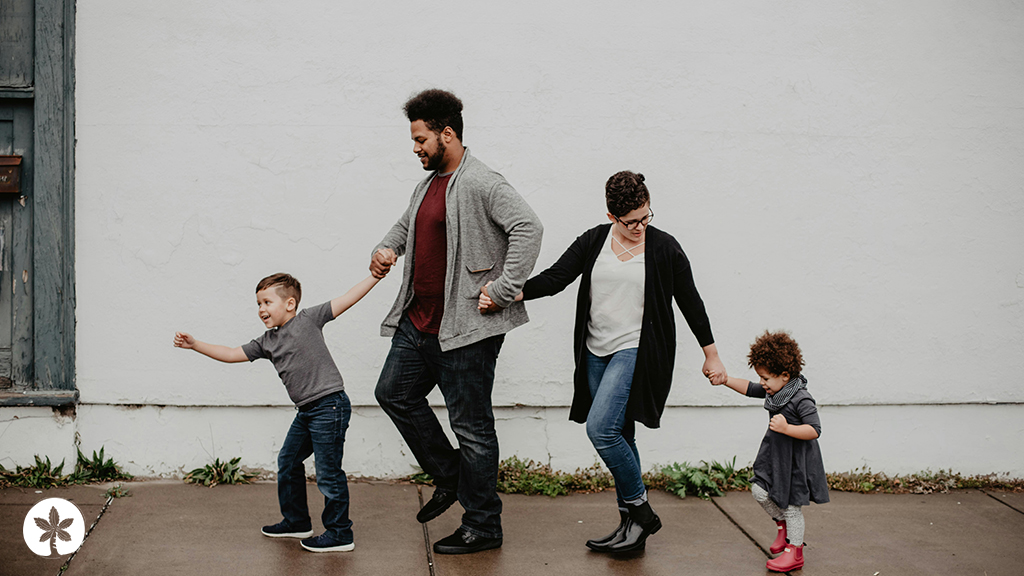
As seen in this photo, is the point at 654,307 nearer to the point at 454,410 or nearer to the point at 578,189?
the point at 454,410

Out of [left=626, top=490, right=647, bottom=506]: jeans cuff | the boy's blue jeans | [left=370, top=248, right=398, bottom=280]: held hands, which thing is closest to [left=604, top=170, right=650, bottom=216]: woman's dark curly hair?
[left=370, top=248, right=398, bottom=280]: held hands

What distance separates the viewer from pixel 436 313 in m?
3.68

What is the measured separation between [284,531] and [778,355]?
7.77ft

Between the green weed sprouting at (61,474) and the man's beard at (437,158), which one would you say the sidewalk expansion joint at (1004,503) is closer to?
the man's beard at (437,158)

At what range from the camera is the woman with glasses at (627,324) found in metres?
3.60

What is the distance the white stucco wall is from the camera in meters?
4.57

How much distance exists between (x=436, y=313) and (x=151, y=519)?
177cm

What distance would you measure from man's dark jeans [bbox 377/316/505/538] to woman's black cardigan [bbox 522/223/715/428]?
39 centimetres

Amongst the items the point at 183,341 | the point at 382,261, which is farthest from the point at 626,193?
the point at 183,341

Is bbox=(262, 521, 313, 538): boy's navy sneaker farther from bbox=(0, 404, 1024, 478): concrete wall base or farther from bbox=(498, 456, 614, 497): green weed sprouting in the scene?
bbox=(498, 456, 614, 497): green weed sprouting

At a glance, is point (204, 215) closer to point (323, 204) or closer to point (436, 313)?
point (323, 204)

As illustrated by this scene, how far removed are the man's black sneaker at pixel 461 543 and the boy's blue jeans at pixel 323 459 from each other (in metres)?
0.42

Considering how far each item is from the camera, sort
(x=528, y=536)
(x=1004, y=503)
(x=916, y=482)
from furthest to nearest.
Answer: (x=916, y=482), (x=1004, y=503), (x=528, y=536)

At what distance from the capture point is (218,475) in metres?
4.62
